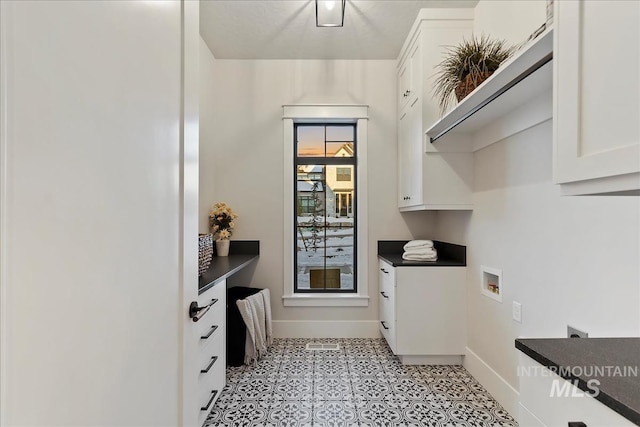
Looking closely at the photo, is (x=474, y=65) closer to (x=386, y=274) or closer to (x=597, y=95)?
(x=597, y=95)

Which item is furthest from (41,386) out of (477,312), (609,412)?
(477,312)

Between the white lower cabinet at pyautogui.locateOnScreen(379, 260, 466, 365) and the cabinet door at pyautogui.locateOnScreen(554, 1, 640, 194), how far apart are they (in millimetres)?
1799

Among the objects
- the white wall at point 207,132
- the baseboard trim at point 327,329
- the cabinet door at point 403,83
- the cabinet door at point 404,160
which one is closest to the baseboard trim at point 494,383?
the baseboard trim at point 327,329

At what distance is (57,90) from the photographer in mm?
587

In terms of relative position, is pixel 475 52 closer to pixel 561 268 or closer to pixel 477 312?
pixel 561 268

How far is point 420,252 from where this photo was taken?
2.76 metres

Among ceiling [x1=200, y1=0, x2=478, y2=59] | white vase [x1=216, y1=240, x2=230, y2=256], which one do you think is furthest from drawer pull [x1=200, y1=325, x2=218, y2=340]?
ceiling [x1=200, y1=0, x2=478, y2=59]

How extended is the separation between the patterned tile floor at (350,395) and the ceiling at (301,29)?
2.81 m

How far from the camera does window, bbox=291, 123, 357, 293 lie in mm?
3520

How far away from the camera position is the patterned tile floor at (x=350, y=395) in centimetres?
193

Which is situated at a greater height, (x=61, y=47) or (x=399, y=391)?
(x=61, y=47)

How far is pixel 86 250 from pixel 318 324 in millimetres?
2893

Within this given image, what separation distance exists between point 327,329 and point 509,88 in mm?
2638

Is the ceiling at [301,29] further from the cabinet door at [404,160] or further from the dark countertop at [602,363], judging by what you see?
the dark countertop at [602,363]
